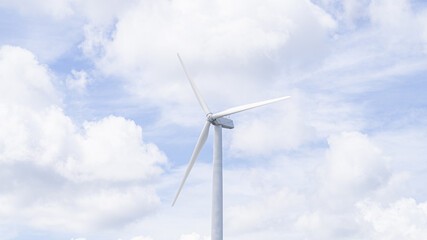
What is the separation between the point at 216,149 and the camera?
273 feet

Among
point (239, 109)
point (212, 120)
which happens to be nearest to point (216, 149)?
point (212, 120)

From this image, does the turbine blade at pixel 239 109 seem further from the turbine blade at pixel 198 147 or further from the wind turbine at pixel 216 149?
the turbine blade at pixel 198 147

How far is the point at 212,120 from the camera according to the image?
281 feet

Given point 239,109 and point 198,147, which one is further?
point 198,147

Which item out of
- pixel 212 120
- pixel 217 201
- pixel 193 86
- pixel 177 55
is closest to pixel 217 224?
pixel 217 201

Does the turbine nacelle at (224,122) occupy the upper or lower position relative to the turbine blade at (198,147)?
upper

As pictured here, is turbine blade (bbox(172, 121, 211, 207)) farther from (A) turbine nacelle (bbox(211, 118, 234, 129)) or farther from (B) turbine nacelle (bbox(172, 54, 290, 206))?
(A) turbine nacelle (bbox(211, 118, 234, 129))

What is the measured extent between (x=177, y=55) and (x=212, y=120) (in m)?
17.8

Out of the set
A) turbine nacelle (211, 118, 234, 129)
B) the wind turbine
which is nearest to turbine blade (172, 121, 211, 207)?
the wind turbine

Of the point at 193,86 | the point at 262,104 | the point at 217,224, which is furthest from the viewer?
the point at 193,86

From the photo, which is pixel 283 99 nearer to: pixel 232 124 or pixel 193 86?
pixel 232 124

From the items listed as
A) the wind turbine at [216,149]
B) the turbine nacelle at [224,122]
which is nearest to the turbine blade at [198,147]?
the wind turbine at [216,149]

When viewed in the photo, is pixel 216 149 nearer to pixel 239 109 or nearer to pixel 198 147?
pixel 198 147

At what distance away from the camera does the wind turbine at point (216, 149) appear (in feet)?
261
